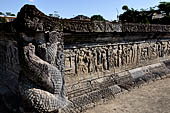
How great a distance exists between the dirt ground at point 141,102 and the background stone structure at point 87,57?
15 centimetres

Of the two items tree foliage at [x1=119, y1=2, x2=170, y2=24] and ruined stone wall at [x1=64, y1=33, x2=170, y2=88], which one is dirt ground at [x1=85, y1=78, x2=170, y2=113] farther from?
tree foliage at [x1=119, y1=2, x2=170, y2=24]

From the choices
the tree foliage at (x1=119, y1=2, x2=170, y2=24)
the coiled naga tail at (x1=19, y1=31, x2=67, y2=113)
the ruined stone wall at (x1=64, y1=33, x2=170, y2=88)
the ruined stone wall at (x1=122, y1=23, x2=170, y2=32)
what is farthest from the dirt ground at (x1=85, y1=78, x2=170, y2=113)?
the tree foliage at (x1=119, y1=2, x2=170, y2=24)

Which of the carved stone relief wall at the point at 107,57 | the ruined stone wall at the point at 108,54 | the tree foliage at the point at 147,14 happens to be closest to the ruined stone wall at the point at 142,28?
the ruined stone wall at the point at 108,54

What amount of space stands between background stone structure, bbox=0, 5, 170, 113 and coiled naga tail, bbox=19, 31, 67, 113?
11 centimetres

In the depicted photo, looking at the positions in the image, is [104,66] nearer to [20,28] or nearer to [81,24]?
[81,24]

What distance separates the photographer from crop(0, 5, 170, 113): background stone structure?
7.30 ft

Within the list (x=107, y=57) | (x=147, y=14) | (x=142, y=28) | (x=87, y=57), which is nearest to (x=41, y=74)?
(x=87, y=57)

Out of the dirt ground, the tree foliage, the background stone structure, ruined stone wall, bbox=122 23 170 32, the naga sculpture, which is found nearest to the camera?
the naga sculpture

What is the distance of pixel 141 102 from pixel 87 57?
3.63 feet

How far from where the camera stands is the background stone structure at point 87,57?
2.23 metres

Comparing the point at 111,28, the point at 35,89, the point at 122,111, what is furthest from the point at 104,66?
the point at 35,89

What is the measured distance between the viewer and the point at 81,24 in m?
2.51

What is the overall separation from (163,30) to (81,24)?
266 cm

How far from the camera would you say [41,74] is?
1979 millimetres
